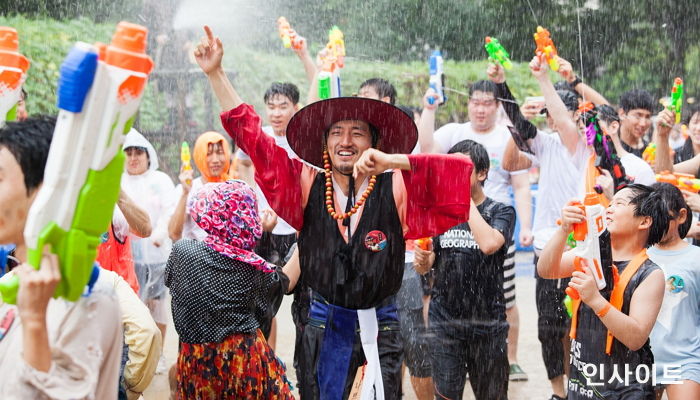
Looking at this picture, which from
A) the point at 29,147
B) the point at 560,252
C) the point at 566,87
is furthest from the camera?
the point at 566,87

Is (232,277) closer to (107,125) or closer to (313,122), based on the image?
(313,122)

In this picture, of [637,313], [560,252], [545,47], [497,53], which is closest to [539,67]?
[545,47]

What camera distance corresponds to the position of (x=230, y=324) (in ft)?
12.1

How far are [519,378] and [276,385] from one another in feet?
9.62

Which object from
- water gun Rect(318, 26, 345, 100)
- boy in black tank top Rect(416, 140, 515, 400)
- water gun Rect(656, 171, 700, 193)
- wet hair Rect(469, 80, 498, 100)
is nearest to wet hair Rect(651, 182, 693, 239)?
water gun Rect(656, 171, 700, 193)

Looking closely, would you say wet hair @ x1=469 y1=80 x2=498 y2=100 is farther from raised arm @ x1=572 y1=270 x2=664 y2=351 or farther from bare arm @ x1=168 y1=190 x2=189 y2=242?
raised arm @ x1=572 y1=270 x2=664 y2=351

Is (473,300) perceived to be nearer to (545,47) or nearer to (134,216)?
(545,47)

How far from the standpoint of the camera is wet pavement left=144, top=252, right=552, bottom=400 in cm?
606

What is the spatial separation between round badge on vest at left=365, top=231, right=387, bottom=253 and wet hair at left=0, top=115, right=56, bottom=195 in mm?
1723

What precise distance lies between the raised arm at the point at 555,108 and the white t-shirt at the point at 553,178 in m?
0.06

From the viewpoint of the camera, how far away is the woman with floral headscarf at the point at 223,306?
12.0ft

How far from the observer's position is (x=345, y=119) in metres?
3.98

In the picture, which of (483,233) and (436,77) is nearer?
(483,233)

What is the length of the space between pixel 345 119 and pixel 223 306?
3.07 ft
